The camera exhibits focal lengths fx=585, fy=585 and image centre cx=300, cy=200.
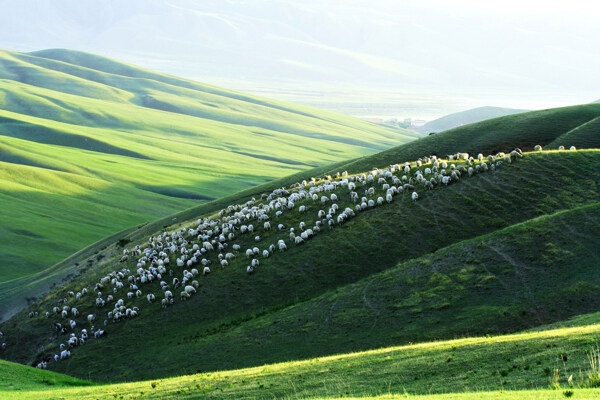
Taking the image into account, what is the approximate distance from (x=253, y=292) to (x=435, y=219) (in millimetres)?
19166

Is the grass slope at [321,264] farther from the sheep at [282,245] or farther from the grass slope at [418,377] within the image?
the grass slope at [418,377]

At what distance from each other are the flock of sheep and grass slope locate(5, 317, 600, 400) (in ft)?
74.9

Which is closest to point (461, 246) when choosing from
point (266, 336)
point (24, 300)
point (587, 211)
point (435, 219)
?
point (435, 219)

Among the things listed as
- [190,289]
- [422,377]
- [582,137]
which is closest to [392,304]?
[422,377]

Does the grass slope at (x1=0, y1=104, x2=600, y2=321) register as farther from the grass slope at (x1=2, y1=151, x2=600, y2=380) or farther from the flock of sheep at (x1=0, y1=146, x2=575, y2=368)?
the grass slope at (x1=2, y1=151, x2=600, y2=380)

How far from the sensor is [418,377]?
26328mm

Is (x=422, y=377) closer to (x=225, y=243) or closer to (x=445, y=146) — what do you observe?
(x=225, y=243)

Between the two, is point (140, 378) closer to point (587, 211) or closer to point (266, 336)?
point (266, 336)

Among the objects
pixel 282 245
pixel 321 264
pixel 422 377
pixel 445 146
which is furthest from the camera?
pixel 445 146

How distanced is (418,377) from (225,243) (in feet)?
135

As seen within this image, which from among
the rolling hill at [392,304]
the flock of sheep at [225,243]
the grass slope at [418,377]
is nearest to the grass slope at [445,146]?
the flock of sheep at [225,243]

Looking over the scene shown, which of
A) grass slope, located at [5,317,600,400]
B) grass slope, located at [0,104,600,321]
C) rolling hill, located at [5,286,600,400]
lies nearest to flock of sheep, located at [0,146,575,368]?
grass slope, located at [0,104,600,321]

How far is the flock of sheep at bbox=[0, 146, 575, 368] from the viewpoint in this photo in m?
59.0

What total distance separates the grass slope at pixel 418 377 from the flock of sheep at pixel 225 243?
898 inches
